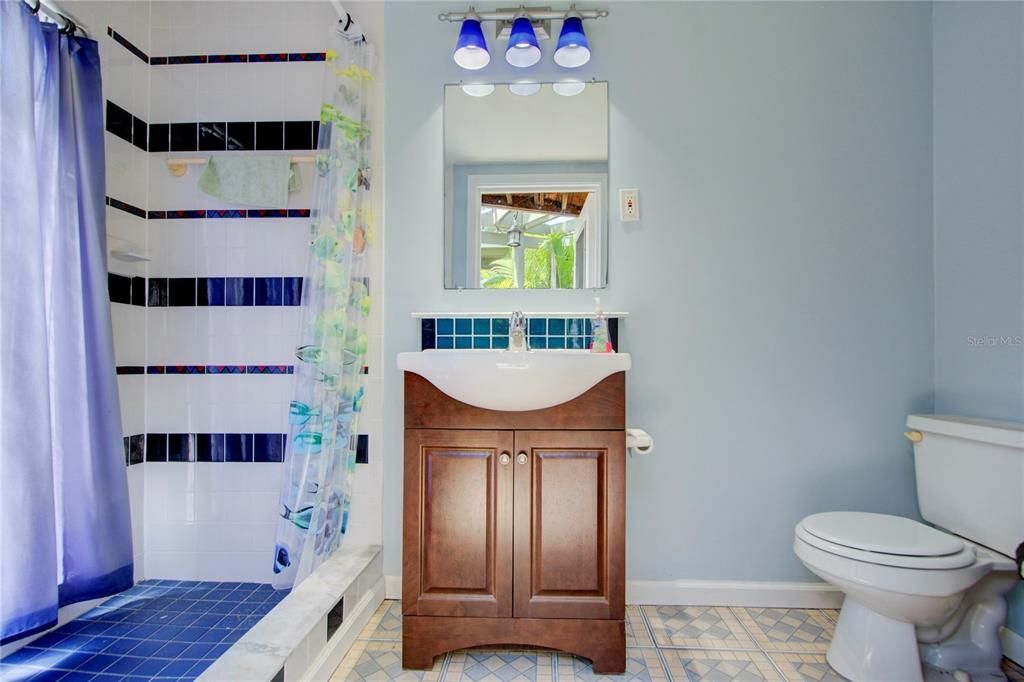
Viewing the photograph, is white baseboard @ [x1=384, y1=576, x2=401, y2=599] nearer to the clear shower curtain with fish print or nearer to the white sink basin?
the clear shower curtain with fish print

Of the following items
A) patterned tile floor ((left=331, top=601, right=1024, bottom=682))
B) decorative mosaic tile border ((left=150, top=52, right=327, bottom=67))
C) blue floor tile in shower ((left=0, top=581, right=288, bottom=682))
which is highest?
decorative mosaic tile border ((left=150, top=52, right=327, bottom=67))

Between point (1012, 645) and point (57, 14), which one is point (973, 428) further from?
point (57, 14)

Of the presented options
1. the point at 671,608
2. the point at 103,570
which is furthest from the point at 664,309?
the point at 103,570

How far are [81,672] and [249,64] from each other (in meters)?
2.10

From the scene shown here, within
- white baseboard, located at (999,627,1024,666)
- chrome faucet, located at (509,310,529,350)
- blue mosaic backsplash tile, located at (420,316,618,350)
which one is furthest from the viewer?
blue mosaic backsplash tile, located at (420,316,618,350)

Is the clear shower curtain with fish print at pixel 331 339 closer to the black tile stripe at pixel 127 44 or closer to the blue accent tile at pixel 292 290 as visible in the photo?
the blue accent tile at pixel 292 290

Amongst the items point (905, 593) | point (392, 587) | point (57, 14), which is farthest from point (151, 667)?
point (905, 593)

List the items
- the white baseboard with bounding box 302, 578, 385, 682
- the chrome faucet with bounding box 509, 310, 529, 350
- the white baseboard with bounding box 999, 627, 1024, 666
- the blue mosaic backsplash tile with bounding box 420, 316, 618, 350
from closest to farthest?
the white baseboard with bounding box 302, 578, 385, 682 → the white baseboard with bounding box 999, 627, 1024, 666 → the chrome faucet with bounding box 509, 310, 529, 350 → the blue mosaic backsplash tile with bounding box 420, 316, 618, 350

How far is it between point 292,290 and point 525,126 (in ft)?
3.64

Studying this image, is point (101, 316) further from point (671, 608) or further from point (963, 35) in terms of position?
point (963, 35)

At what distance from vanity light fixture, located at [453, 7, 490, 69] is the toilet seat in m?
1.91

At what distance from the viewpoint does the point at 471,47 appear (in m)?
1.80

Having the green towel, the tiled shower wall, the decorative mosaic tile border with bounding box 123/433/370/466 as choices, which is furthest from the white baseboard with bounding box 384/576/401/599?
the green towel

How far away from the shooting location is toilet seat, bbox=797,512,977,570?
133 centimetres
